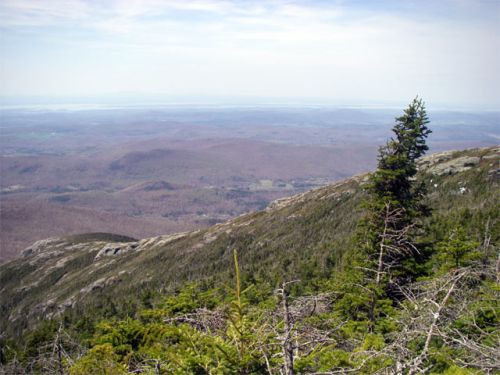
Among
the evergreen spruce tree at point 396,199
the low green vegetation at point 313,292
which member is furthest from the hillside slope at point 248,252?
the evergreen spruce tree at point 396,199

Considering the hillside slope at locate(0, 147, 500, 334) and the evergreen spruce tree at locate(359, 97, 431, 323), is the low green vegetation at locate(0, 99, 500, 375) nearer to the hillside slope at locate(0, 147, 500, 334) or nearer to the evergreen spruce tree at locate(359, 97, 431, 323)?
the evergreen spruce tree at locate(359, 97, 431, 323)

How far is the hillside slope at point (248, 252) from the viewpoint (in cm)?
2994

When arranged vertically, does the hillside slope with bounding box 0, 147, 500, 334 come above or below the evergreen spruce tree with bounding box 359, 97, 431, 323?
below

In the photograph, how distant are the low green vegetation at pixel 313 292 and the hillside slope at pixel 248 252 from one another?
0.91 ft

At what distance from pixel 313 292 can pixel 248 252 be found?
27.8 meters

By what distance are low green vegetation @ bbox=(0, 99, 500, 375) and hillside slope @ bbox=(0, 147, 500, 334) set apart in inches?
11.0

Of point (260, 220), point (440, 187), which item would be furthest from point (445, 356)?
point (260, 220)

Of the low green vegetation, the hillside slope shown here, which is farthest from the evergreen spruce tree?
the hillside slope

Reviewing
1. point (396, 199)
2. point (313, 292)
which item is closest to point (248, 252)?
point (313, 292)

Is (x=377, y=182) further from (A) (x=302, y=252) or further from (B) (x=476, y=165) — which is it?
(B) (x=476, y=165)

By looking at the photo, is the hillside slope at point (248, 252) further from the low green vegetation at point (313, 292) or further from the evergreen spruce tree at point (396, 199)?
the evergreen spruce tree at point (396, 199)

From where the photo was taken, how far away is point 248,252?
44156 millimetres

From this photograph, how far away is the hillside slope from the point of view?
29.9m

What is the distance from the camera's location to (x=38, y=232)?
153000 millimetres
